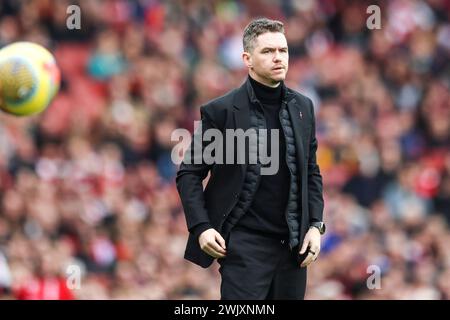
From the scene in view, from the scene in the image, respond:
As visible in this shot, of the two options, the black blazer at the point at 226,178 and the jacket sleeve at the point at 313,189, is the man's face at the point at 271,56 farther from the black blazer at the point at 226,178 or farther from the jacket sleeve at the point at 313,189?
the jacket sleeve at the point at 313,189

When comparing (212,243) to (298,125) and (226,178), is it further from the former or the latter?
(298,125)

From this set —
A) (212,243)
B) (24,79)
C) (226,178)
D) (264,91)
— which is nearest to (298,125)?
(264,91)

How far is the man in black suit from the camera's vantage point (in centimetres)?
642

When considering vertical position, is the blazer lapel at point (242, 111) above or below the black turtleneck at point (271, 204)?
above

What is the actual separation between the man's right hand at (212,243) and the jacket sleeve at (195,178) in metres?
0.08

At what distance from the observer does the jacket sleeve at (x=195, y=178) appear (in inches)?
254

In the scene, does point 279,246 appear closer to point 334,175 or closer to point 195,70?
point 334,175

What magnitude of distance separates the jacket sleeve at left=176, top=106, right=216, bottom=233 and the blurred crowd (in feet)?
14.0

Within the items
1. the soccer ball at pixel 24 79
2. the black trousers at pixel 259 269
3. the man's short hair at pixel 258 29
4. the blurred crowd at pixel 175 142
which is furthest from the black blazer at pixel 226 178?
the blurred crowd at pixel 175 142

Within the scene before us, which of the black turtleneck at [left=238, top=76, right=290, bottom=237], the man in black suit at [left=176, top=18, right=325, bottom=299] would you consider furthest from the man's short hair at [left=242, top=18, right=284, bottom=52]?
Answer: the black turtleneck at [left=238, top=76, right=290, bottom=237]

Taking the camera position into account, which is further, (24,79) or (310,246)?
(24,79)

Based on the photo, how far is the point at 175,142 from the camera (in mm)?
13383

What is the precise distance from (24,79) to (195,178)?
1.71 m
